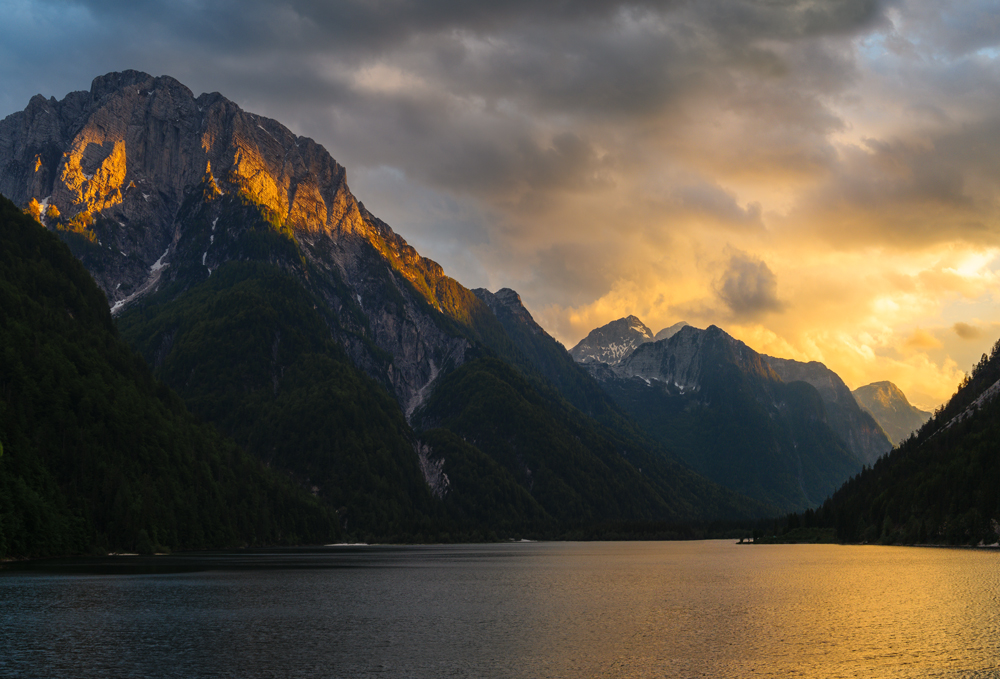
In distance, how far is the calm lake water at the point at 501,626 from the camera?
62.4m

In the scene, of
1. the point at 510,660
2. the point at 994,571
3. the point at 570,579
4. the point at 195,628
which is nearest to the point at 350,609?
the point at 195,628

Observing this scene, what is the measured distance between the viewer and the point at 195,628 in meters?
81.8

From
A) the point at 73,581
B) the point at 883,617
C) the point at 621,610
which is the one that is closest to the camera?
the point at 883,617

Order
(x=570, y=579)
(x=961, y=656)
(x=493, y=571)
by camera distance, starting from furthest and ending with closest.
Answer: (x=493, y=571), (x=570, y=579), (x=961, y=656)

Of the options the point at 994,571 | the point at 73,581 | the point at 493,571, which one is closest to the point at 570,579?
the point at 493,571

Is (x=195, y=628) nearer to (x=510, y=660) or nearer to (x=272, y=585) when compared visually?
(x=510, y=660)

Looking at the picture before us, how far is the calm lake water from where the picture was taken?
205 feet

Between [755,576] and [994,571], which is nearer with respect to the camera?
[994,571]

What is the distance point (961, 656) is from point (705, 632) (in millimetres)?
22464

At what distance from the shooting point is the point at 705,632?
79688mm

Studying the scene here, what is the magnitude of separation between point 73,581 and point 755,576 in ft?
374

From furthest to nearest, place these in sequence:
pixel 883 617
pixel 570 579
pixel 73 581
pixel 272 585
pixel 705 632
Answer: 1. pixel 570 579
2. pixel 272 585
3. pixel 73 581
4. pixel 883 617
5. pixel 705 632

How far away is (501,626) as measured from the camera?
85.2 metres

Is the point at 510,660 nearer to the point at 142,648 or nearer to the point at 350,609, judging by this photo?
the point at 142,648
